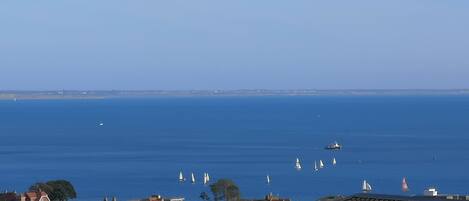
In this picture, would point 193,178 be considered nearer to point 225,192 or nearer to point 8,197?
point 225,192

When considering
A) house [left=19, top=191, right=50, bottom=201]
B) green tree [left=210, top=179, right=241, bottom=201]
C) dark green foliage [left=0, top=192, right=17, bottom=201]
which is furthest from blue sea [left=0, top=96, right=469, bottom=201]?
house [left=19, top=191, right=50, bottom=201]

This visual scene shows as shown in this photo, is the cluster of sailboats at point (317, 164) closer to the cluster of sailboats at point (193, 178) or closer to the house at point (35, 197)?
the cluster of sailboats at point (193, 178)

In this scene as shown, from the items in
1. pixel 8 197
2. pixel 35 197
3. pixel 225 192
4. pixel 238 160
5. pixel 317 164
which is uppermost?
pixel 238 160

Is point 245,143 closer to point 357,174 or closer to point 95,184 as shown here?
point 357,174

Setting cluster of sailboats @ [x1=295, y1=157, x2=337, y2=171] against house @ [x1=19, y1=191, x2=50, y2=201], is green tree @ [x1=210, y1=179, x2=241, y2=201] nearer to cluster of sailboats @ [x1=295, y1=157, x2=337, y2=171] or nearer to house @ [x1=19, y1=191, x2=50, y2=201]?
house @ [x1=19, y1=191, x2=50, y2=201]

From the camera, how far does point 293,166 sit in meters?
123

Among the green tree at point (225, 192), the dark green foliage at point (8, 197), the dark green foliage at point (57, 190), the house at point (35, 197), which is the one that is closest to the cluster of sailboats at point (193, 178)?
the green tree at point (225, 192)

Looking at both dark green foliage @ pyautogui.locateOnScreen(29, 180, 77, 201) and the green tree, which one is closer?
dark green foliage @ pyautogui.locateOnScreen(29, 180, 77, 201)

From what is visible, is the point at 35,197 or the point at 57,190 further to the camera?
the point at 57,190

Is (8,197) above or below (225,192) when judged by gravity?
below

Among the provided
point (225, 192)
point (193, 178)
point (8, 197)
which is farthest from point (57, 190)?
point (193, 178)

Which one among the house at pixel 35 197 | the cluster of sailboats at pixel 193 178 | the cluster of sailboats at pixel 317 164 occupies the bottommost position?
the house at pixel 35 197

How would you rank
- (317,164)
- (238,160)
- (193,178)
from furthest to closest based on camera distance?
1. (238,160)
2. (317,164)
3. (193,178)

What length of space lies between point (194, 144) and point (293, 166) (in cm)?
3877
